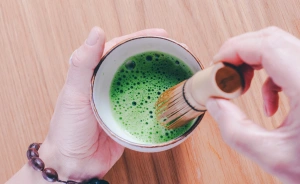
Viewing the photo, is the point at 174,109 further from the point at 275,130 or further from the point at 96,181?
the point at 96,181

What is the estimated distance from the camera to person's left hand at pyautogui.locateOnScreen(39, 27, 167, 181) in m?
0.69

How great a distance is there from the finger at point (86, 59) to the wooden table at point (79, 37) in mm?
99

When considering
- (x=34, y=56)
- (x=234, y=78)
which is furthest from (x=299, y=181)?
(x=34, y=56)

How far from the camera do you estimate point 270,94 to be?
2.02 ft

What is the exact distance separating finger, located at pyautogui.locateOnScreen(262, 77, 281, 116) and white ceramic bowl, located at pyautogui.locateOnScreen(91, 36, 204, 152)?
0.37 ft

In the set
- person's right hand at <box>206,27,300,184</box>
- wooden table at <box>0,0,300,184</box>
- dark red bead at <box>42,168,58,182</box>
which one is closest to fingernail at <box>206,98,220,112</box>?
person's right hand at <box>206,27,300,184</box>

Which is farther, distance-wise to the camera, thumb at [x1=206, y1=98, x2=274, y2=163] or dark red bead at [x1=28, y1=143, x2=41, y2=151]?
dark red bead at [x1=28, y1=143, x2=41, y2=151]

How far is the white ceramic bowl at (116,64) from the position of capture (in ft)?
2.05

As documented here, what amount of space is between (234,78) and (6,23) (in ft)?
1.82

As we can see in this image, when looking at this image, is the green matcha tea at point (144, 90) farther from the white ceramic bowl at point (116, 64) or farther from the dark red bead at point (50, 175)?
the dark red bead at point (50, 175)

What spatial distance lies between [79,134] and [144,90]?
16 centimetres

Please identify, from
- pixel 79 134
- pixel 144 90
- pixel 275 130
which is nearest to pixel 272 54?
pixel 275 130

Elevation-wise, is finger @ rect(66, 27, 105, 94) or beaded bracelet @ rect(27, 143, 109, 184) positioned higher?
finger @ rect(66, 27, 105, 94)

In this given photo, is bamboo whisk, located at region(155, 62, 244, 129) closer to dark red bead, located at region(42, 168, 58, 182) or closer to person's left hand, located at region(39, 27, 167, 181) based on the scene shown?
person's left hand, located at region(39, 27, 167, 181)
